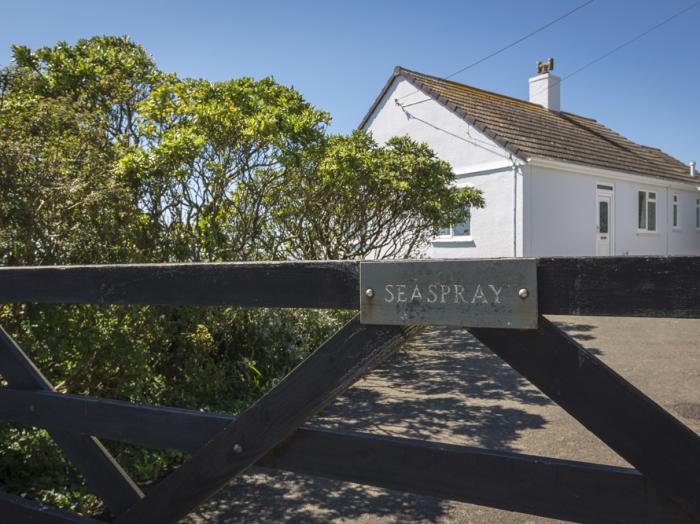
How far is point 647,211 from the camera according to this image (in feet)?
66.6

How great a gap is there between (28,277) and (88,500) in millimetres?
2000

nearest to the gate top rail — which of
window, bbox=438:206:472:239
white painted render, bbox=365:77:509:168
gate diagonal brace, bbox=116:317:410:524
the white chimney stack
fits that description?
gate diagonal brace, bbox=116:317:410:524

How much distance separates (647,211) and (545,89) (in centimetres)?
560

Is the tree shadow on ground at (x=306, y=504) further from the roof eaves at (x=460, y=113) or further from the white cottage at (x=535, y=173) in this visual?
the roof eaves at (x=460, y=113)

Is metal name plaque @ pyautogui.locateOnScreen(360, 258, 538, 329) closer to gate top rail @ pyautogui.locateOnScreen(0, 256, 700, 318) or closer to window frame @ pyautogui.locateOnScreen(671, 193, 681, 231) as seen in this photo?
gate top rail @ pyautogui.locateOnScreen(0, 256, 700, 318)

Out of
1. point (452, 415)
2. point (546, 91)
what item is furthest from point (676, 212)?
point (452, 415)

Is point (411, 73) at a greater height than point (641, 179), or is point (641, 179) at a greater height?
point (411, 73)

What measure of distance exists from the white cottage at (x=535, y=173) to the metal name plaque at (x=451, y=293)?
1431 cm

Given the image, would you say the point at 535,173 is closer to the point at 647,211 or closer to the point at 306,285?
the point at 647,211

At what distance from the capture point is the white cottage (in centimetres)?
1580

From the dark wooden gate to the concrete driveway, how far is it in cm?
161

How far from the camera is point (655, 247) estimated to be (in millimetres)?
20484

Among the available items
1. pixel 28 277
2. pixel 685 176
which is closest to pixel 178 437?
pixel 28 277

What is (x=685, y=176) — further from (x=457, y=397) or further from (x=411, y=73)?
(x=457, y=397)
